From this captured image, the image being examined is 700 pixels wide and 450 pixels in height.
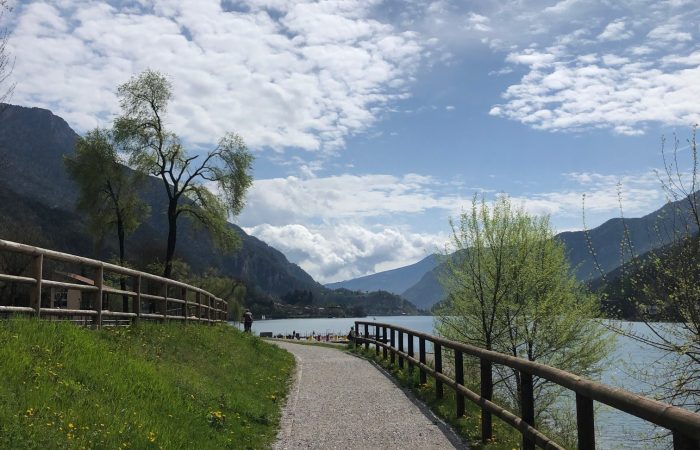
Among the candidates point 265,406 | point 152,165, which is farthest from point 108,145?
point 265,406

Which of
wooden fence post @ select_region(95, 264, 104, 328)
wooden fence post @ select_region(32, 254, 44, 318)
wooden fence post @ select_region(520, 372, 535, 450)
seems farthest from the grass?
wooden fence post @ select_region(32, 254, 44, 318)

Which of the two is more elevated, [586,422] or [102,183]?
[102,183]

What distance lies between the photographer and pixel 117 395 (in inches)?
296

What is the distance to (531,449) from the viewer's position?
6766mm

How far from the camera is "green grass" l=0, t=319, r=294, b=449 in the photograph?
235 inches

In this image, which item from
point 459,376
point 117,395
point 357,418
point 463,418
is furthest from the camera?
point 357,418

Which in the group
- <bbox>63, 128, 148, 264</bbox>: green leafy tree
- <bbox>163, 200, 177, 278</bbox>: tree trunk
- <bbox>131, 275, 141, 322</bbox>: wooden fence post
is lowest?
<bbox>131, 275, 141, 322</bbox>: wooden fence post

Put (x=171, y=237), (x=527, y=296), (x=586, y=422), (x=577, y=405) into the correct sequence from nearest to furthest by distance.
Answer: (x=586, y=422), (x=577, y=405), (x=527, y=296), (x=171, y=237)

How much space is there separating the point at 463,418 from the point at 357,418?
Result: 1.85 m

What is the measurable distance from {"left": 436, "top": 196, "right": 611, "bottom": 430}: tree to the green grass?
13.1m

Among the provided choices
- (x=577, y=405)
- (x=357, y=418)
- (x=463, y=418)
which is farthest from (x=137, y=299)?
(x=577, y=405)

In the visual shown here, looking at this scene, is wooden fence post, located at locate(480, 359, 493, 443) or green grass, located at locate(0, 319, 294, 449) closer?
green grass, located at locate(0, 319, 294, 449)

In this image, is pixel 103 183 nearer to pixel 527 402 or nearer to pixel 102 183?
pixel 102 183

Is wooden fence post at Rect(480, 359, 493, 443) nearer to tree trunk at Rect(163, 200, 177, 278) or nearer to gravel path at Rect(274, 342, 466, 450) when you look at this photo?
gravel path at Rect(274, 342, 466, 450)
